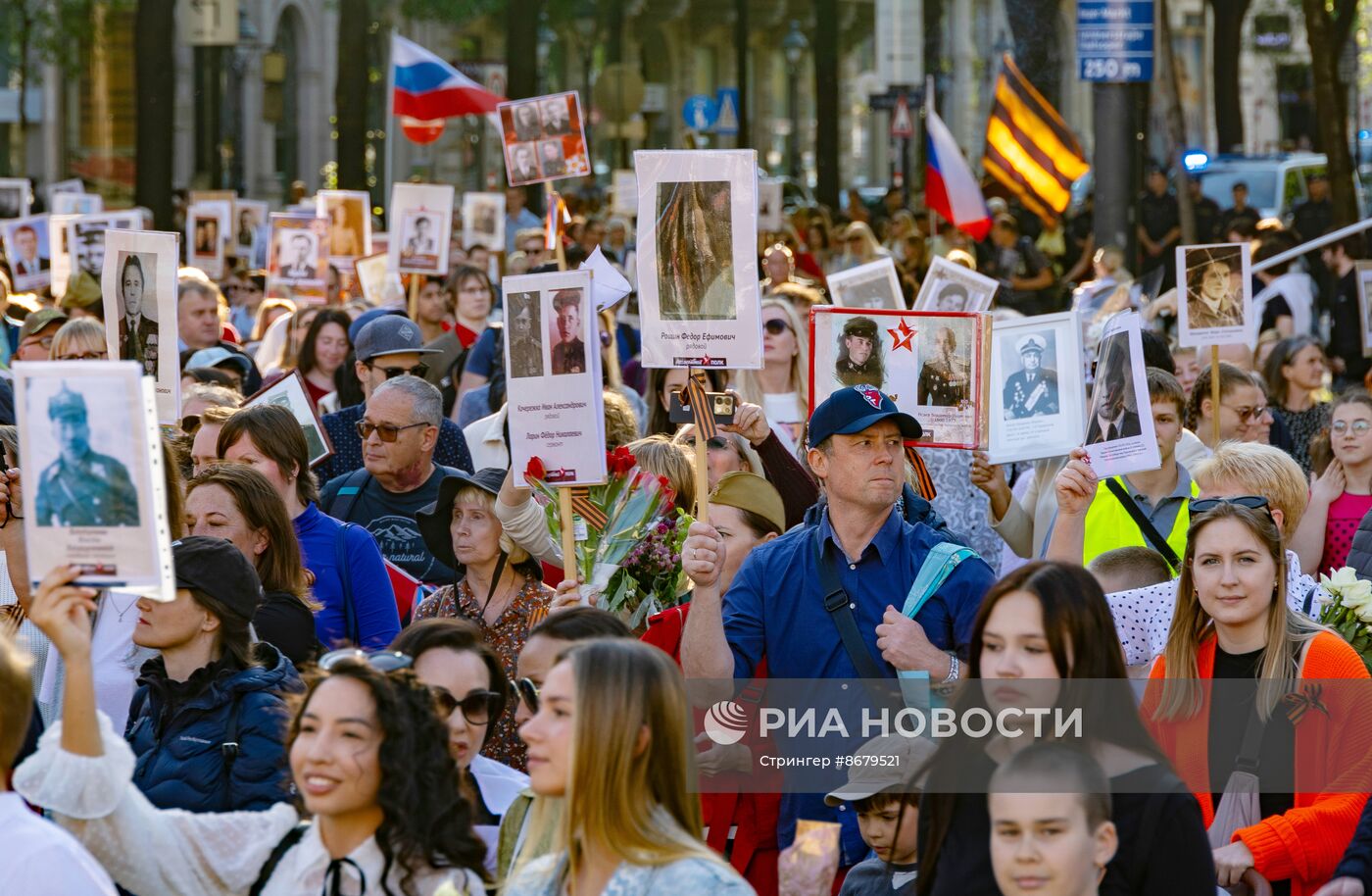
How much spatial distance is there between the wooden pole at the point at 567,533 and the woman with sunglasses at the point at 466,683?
841 millimetres

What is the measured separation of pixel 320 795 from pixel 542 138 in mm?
10153

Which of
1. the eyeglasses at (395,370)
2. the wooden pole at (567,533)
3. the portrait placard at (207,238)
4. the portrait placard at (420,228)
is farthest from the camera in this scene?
the portrait placard at (207,238)

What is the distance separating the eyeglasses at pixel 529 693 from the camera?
16.1 ft

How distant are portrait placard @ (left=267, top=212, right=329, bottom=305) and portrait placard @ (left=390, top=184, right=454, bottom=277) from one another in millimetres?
899

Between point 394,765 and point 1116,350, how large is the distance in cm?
345

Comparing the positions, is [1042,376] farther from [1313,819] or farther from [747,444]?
[1313,819]

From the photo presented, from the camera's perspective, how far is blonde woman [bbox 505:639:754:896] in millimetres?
3736

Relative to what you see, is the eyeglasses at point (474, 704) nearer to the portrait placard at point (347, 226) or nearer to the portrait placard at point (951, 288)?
the portrait placard at point (951, 288)

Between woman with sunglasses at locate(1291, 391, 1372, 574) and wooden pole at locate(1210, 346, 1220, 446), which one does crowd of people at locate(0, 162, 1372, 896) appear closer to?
woman with sunglasses at locate(1291, 391, 1372, 574)

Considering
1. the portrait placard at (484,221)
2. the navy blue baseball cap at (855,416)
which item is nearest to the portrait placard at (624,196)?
the portrait placard at (484,221)

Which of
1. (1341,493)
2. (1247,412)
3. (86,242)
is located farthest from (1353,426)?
(86,242)

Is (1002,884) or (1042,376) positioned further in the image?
(1042,376)

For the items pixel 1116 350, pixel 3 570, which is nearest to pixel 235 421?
pixel 3 570

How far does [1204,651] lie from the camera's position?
502 centimetres
